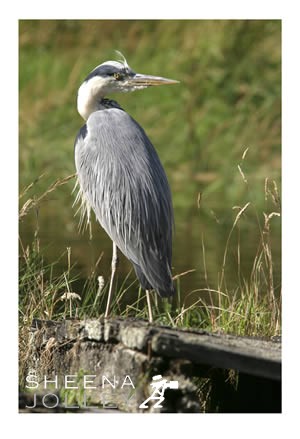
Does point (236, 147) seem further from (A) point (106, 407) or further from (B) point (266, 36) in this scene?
(A) point (106, 407)

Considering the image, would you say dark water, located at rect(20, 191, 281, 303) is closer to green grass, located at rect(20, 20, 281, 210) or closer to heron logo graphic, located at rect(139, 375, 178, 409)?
green grass, located at rect(20, 20, 281, 210)

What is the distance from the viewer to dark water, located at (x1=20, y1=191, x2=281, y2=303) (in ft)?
20.9

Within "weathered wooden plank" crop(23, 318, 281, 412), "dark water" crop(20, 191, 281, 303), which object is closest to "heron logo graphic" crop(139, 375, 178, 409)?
"weathered wooden plank" crop(23, 318, 281, 412)

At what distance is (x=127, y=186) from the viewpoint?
483 centimetres

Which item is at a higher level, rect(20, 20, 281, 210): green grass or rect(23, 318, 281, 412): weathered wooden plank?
rect(20, 20, 281, 210): green grass

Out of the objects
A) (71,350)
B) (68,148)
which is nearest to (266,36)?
(68,148)

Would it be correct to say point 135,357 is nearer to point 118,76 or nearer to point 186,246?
point 118,76

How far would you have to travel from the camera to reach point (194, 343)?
3.94m

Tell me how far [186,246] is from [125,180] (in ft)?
8.95

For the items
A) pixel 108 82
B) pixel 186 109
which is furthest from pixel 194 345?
pixel 186 109

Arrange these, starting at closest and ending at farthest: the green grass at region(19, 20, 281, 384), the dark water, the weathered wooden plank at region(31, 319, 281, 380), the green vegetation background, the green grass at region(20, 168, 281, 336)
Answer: the weathered wooden plank at region(31, 319, 281, 380), the green grass at region(20, 168, 281, 336), the dark water, the green grass at region(19, 20, 281, 384), the green vegetation background

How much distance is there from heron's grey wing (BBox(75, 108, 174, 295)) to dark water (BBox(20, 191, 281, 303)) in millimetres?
849

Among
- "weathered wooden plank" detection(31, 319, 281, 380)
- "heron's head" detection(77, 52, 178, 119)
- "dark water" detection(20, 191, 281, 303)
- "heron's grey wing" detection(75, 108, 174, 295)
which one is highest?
"heron's head" detection(77, 52, 178, 119)

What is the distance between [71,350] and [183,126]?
5.14 meters
